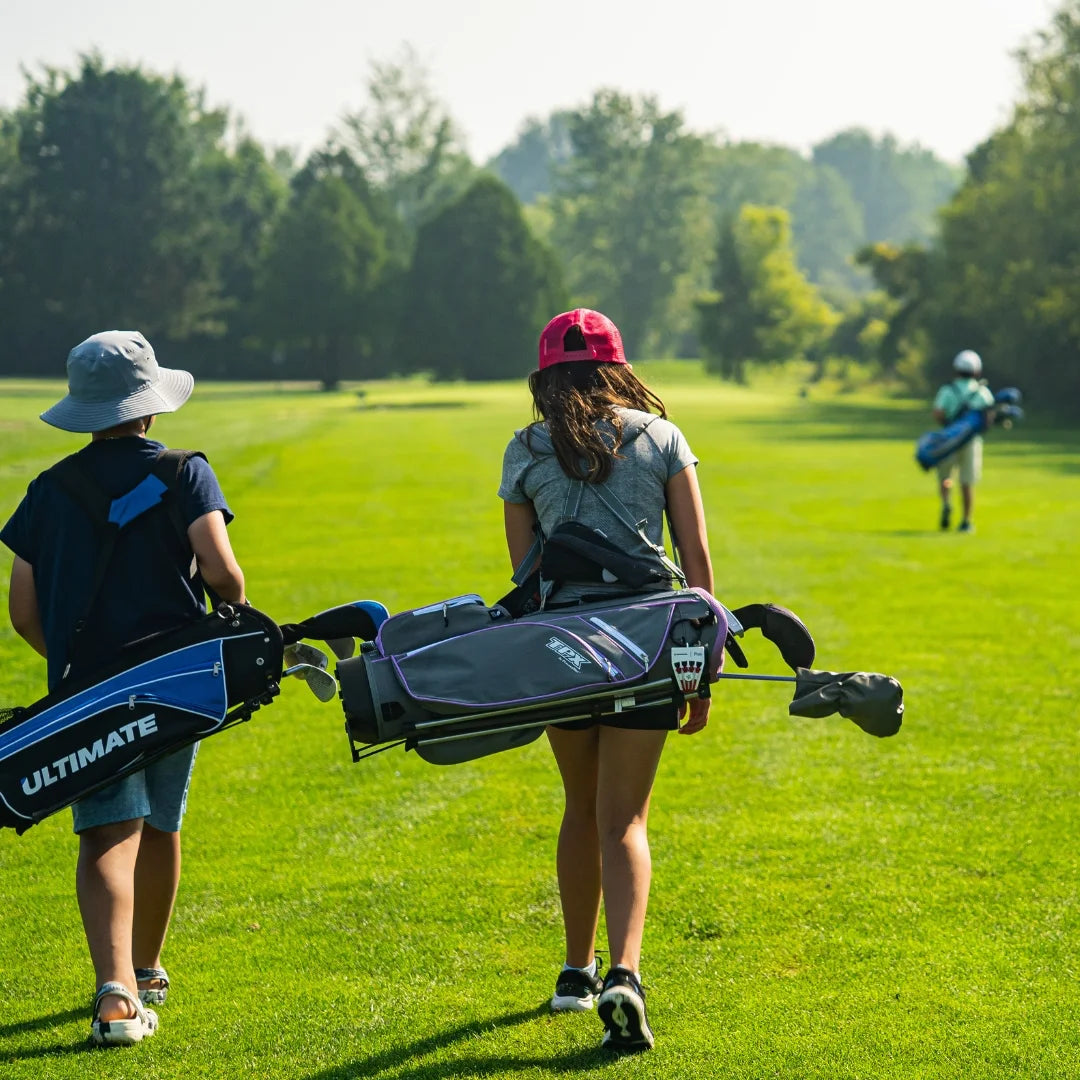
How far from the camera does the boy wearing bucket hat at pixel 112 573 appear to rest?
13.5ft

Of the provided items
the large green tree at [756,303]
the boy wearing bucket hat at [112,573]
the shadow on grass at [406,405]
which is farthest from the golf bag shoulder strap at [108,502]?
the large green tree at [756,303]

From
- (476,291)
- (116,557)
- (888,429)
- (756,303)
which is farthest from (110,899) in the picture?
(756,303)

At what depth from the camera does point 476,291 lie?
85.1 m

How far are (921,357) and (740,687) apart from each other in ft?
217

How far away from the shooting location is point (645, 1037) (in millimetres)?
4086

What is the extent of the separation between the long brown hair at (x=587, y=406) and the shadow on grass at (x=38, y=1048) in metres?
2.16

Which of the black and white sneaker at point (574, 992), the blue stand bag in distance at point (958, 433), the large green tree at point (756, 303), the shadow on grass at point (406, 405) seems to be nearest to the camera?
the black and white sneaker at point (574, 992)

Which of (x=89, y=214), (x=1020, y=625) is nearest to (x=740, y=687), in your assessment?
(x=1020, y=625)

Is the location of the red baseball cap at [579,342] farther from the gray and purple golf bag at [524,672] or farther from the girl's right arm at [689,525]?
the gray and purple golf bag at [524,672]

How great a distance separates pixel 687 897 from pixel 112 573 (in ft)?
8.44

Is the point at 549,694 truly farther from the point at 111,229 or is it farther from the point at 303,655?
the point at 111,229

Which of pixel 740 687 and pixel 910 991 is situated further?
pixel 740 687

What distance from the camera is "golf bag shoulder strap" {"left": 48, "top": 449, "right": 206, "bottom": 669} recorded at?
4074 mm

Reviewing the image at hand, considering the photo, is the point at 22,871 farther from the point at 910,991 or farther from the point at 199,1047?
the point at 910,991
